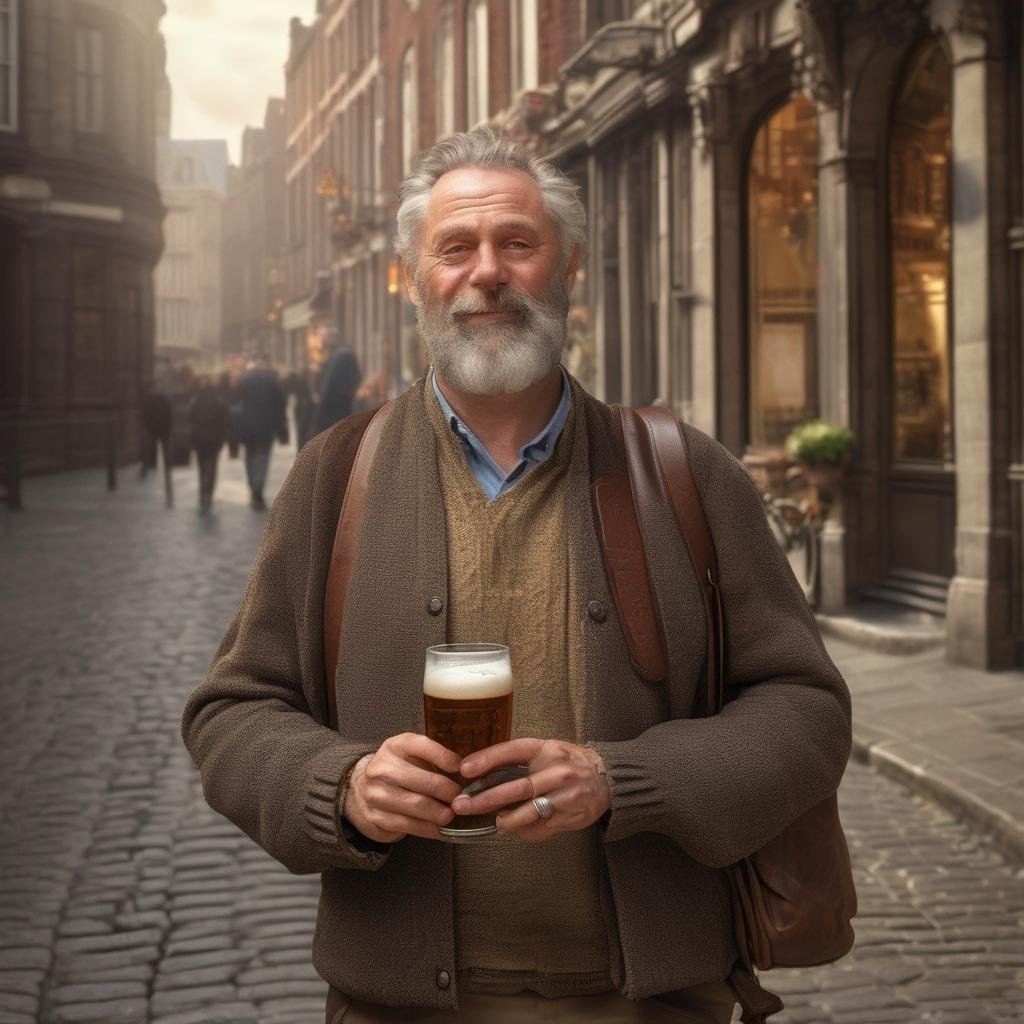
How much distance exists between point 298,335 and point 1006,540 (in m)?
53.2

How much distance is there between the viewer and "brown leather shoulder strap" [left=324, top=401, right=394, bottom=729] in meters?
2.35

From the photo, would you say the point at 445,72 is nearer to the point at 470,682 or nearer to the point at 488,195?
the point at 488,195

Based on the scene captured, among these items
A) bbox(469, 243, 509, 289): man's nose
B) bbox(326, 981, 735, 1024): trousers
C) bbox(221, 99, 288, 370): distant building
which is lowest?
bbox(326, 981, 735, 1024): trousers

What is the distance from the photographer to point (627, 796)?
2129 millimetres

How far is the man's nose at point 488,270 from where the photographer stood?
2.37 meters

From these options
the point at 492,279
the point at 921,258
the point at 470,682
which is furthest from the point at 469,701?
the point at 921,258

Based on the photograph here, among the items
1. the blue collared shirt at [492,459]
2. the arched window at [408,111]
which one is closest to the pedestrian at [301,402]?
the arched window at [408,111]

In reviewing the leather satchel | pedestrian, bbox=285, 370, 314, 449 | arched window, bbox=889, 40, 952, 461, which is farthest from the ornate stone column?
pedestrian, bbox=285, 370, 314, 449

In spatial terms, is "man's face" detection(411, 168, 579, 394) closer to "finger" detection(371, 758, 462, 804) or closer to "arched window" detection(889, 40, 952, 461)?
"finger" detection(371, 758, 462, 804)

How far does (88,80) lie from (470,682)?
35346mm

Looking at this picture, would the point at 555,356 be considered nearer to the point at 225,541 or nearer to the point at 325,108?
the point at 225,541

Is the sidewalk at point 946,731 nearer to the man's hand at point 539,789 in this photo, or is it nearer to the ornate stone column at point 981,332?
the ornate stone column at point 981,332

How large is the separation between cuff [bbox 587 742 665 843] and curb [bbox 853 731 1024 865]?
4.03 m

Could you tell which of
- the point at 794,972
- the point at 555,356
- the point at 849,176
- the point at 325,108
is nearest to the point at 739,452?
the point at 849,176
